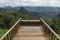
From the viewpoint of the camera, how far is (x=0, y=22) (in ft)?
97.3

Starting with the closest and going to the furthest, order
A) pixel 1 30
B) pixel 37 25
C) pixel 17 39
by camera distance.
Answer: pixel 17 39, pixel 37 25, pixel 1 30

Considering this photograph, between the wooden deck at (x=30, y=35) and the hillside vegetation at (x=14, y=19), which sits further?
the hillside vegetation at (x=14, y=19)

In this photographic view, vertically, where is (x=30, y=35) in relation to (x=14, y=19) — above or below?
above

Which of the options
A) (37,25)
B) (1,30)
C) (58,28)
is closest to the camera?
(37,25)

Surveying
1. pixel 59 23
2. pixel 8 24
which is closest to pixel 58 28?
pixel 59 23

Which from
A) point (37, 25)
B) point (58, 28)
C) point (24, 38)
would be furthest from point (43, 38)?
point (58, 28)

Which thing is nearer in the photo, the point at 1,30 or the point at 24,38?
the point at 24,38

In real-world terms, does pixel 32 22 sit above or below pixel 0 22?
above

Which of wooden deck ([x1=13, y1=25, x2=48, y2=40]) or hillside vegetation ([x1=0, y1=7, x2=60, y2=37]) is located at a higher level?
wooden deck ([x1=13, y1=25, x2=48, y2=40])

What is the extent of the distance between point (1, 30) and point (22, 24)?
59.3 feet

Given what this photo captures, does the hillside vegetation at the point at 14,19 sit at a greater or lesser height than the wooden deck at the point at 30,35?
lesser

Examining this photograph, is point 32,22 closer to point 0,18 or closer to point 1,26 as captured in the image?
point 1,26

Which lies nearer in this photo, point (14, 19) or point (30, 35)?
point (30, 35)

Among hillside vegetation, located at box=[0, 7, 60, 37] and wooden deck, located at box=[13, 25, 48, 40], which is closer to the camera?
wooden deck, located at box=[13, 25, 48, 40]
